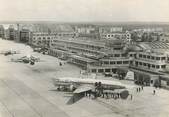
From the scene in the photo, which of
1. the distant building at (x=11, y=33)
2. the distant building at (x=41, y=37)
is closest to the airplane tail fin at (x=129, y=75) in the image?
the distant building at (x=41, y=37)

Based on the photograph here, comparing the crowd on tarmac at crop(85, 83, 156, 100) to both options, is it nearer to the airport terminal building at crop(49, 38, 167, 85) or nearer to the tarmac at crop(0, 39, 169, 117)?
the tarmac at crop(0, 39, 169, 117)

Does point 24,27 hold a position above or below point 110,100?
above

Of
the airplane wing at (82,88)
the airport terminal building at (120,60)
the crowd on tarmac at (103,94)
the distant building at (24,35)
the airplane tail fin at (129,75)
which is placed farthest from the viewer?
the distant building at (24,35)

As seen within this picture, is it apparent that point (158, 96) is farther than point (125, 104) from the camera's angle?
Yes

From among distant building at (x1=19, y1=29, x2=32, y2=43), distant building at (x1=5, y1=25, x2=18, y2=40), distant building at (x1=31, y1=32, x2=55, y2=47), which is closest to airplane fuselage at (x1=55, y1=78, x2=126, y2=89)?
distant building at (x1=31, y1=32, x2=55, y2=47)

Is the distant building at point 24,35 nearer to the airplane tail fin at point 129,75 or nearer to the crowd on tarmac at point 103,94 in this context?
the airplane tail fin at point 129,75

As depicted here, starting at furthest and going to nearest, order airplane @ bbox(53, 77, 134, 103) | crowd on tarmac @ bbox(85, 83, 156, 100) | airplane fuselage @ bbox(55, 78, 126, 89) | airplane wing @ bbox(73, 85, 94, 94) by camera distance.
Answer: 1. airplane fuselage @ bbox(55, 78, 126, 89)
2. airplane @ bbox(53, 77, 134, 103)
3. airplane wing @ bbox(73, 85, 94, 94)
4. crowd on tarmac @ bbox(85, 83, 156, 100)

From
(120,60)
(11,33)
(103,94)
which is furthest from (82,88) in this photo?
(11,33)

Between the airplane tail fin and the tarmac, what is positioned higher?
the airplane tail fin

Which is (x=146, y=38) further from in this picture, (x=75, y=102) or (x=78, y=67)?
(x=75, y=102)

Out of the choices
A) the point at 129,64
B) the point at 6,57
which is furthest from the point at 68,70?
the point at 6,57

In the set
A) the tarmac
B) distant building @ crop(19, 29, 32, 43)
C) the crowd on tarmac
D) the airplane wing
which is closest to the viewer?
the tarmac
